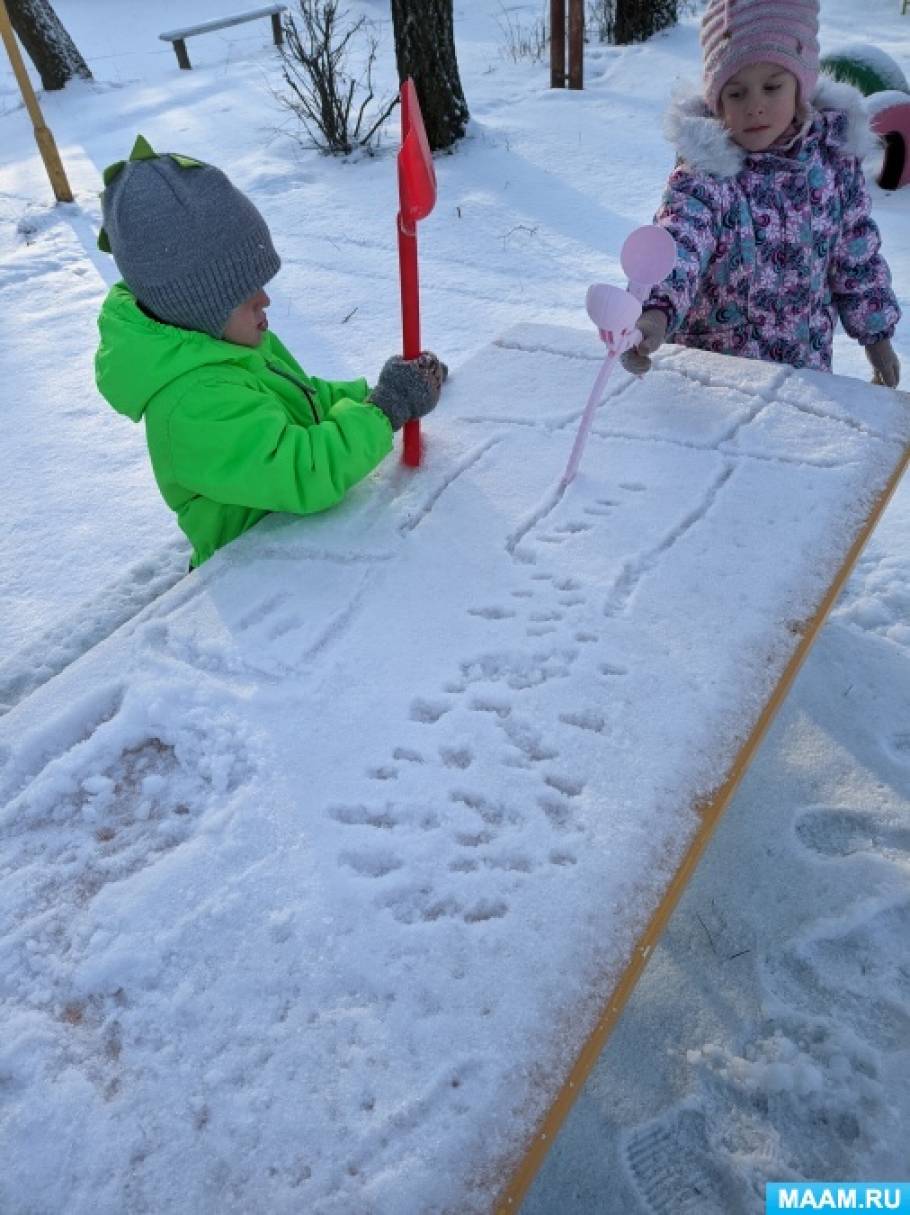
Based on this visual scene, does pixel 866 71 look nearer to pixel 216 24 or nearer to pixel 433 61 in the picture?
pixel 433 61

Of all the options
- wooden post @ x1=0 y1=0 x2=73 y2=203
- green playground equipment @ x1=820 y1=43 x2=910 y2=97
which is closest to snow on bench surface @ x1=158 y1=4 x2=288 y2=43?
wooden post @ x1=0 y1=0 x2=73 y2=203

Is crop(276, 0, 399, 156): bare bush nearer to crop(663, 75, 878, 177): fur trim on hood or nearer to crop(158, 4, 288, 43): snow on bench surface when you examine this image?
crop(158, 4, 288, 43): snow on bench surface

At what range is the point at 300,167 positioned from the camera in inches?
216

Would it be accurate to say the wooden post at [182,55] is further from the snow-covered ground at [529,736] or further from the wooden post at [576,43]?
the wooden post at [576,43]

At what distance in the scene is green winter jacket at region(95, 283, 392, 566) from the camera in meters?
1.36

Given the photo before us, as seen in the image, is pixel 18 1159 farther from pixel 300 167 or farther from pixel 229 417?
pixel 300 167

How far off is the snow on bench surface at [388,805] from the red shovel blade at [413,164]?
0.43 meters

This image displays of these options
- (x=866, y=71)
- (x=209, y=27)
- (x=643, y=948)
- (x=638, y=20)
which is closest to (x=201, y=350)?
(x=643, y=948)

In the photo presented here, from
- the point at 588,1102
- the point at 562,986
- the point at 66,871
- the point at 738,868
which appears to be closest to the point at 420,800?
the point at 562,986

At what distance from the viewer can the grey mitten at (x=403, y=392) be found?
1542 mm

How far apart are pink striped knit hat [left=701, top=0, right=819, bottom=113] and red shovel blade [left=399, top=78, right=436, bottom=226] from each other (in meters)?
0.71

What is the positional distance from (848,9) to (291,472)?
7613 mm

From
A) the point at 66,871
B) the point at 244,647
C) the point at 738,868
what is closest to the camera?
the point at 66,871

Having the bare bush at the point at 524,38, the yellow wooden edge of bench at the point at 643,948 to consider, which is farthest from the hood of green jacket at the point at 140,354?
the bare bush at the point at 524,38
